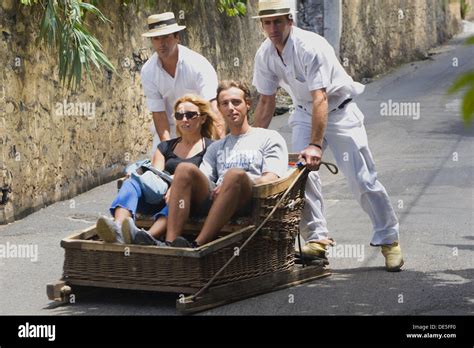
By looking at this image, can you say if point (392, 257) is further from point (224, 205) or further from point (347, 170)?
point (224, 205)

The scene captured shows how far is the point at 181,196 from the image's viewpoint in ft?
22.3

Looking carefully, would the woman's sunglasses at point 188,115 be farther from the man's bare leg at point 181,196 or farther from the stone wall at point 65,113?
the stone wall at point 65,113

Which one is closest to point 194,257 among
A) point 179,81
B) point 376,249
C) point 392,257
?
point 392,257

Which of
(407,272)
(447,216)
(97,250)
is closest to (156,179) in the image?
(97,250)

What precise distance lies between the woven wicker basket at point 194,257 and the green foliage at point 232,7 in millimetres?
9389

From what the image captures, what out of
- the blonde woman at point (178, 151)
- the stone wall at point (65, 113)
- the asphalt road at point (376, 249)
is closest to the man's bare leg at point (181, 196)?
the blonde woman at point (178, 151)

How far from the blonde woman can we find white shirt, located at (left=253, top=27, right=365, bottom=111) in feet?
1.66

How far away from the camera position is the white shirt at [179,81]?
8117mm

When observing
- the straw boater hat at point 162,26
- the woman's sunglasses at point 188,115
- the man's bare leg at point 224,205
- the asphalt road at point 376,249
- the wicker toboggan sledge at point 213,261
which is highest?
the straw boater hat at point 162,26

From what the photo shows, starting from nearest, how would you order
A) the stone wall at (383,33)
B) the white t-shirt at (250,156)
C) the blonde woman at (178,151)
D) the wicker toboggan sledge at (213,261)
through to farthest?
the wicker toboggan sledge at (213,261)
the blonde woman at (178,151)
the white t-shirt at (250,156)
the stone wall at (383,33)

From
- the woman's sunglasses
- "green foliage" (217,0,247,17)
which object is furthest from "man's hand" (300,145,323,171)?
"green foliage" (217,0,247,17)

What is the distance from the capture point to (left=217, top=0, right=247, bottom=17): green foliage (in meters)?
16.2

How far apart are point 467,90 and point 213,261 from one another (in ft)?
12.2
